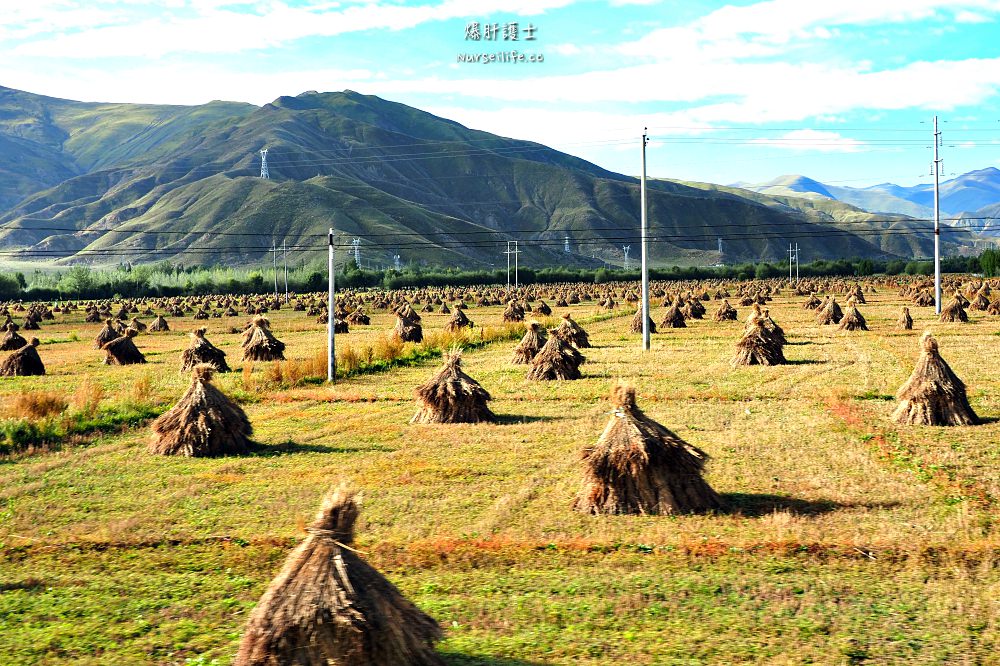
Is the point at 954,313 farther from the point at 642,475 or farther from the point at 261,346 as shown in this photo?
the point at 642,475

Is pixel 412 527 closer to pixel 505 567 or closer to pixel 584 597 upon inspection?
pixel 505 567

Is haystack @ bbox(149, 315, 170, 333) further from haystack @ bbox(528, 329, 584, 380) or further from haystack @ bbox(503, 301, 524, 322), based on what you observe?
haystack @ bbox(528, 329, 584, 380)

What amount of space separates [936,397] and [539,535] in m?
11.1

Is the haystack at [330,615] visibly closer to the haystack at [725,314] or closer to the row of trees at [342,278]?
the haystack at [725,314]

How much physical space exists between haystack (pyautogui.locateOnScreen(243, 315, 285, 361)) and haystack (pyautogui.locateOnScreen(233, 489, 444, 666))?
30114mm

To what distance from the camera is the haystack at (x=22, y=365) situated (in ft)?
110

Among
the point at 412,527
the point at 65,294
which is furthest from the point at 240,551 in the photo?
the point at 65,294

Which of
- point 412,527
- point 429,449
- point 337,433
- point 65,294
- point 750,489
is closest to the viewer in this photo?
point 412,527

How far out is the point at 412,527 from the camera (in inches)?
497

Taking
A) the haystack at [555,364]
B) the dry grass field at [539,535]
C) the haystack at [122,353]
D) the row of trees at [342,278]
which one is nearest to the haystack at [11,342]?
the haystack at [122,353]

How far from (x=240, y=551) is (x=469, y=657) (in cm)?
443

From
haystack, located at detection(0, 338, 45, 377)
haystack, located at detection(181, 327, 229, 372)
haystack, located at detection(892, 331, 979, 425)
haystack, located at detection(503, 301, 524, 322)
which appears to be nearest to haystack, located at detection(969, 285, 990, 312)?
haystack, located at detection(503, 301, 524, 322)

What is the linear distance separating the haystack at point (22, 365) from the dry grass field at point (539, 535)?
1168 centimetres

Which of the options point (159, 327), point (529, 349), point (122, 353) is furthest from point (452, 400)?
point (159, 327)
